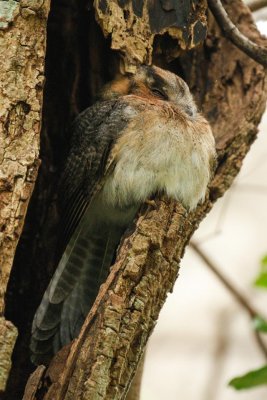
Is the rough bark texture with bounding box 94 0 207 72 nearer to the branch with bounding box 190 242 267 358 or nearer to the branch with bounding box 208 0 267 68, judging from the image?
the branch with bounding box 208 0 267 68

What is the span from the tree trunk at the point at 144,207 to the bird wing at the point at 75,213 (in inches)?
11.8

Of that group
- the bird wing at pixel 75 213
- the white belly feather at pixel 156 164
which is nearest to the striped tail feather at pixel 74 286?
the bird wing at pixel 75 213

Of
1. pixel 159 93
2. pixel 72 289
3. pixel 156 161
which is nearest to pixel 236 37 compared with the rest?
pixel 159 93

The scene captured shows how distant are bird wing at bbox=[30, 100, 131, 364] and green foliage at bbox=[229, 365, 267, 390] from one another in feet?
4.62

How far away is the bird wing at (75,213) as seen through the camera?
4.70 m

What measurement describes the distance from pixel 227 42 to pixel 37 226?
6.00ft

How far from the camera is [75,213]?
186 inches

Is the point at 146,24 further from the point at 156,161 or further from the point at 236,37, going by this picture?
the point at 156,161

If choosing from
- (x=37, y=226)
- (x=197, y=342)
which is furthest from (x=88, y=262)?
(x=197, y=342)

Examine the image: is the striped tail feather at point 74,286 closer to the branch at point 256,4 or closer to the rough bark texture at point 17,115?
the rough bark texture at point 17,115

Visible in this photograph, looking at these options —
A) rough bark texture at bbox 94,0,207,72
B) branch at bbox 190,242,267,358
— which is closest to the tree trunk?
rough bark texture at bbox 94,0,207,72

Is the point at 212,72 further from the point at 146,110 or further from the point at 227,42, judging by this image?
the point at 146,110

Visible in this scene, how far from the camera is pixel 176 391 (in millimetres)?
8086

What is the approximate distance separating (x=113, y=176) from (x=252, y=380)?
1623mm
